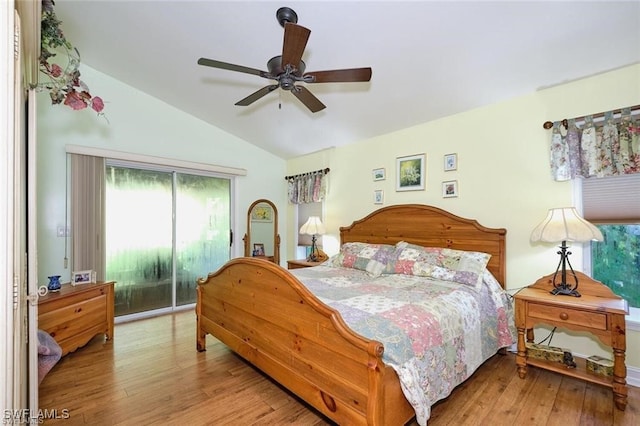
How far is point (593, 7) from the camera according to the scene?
193 centimetres

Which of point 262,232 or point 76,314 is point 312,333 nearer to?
point 76,314

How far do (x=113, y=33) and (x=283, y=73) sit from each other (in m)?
2.09

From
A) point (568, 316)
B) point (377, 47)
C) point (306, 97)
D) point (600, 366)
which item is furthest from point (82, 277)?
point (600, 366)

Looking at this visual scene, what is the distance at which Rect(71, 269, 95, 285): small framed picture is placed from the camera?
10.1 feet

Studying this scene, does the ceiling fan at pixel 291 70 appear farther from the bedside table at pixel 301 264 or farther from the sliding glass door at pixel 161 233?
the sliding glass door at pixel 161 233

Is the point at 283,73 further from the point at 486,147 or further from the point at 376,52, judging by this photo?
the point at 486,147

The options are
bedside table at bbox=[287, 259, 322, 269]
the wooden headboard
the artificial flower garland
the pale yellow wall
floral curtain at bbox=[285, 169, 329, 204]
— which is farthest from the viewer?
floral curtain at bbox=[285, 169, 329, 204]

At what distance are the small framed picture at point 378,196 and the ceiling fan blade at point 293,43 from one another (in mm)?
2328

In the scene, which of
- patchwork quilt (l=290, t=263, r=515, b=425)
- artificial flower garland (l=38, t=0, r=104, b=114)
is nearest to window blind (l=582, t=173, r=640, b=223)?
patchwork quilt (l=290, t=263, r=515, b=425)

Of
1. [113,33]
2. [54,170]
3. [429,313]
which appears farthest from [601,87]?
[54,170]

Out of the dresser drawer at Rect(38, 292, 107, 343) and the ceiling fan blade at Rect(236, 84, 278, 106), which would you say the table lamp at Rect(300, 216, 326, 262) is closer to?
the ceiling fan blade at Rect(236, 84, 278, 106)

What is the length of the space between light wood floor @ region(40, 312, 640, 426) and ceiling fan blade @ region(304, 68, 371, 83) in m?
2.28

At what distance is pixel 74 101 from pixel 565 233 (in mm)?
3772

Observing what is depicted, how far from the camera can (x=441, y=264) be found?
2904 mm
